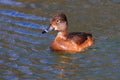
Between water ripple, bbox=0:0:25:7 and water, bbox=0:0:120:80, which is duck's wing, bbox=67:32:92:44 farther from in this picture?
water ripple, bbox=0:0:25:7

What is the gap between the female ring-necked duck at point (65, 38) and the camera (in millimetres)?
13477

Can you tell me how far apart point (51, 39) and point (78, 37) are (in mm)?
712

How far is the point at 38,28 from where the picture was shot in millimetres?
14445

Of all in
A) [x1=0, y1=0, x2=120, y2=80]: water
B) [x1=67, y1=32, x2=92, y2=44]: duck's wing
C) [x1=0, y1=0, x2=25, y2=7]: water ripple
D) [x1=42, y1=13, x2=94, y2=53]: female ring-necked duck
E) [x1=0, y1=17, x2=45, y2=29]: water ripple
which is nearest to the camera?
[x1=0, y1=0, x2=120, y2=80]: water

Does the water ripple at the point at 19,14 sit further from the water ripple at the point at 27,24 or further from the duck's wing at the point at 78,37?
the duck's wing at the point at 78,37

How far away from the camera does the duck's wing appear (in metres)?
13.7

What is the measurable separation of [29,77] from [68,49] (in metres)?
2.18

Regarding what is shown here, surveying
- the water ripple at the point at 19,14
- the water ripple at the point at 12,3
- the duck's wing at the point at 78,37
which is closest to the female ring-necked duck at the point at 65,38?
the duck's wing at the point at 78,37

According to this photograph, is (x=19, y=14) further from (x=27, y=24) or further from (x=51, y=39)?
(x=51, y=39)

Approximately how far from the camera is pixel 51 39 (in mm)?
13969

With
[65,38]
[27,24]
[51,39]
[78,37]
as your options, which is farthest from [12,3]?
[78,37]

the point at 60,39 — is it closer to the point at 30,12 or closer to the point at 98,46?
the point at 98,46

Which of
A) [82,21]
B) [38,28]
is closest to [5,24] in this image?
[38,28]

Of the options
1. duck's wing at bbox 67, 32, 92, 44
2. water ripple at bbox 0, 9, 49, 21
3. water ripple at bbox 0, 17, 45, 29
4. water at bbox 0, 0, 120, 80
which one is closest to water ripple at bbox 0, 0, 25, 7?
water at bbox 0, 0, 120, 80
